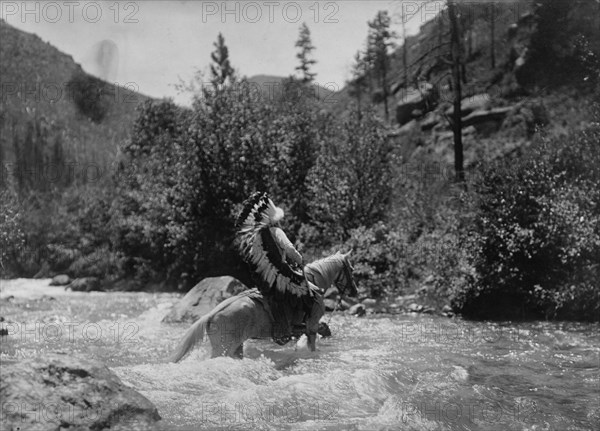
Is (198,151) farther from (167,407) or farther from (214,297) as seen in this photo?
(167,407)

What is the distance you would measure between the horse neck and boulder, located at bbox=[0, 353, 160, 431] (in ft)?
14.6

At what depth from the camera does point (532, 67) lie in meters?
48.6

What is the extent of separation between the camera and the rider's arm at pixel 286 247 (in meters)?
8.86

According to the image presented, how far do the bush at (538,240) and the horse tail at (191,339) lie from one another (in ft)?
29.9

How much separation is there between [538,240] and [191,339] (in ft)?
32.8

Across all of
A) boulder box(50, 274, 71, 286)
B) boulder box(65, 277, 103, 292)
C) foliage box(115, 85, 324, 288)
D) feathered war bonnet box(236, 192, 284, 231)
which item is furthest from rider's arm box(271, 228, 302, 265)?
boulder box(50, 274, 71, 286)

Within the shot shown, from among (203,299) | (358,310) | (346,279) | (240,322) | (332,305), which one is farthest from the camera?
(332,305)

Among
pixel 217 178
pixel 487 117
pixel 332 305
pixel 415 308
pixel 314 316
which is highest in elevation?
pixel 487 117

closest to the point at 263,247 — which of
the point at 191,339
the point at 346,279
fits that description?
the point at 191,339

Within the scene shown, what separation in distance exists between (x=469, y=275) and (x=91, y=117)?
1848 inches

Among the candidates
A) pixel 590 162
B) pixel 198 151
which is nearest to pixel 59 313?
pixel 198 151

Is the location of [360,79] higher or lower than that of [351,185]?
higher

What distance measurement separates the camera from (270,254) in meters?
8.98

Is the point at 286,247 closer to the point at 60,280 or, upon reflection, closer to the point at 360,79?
the point at 60,280
